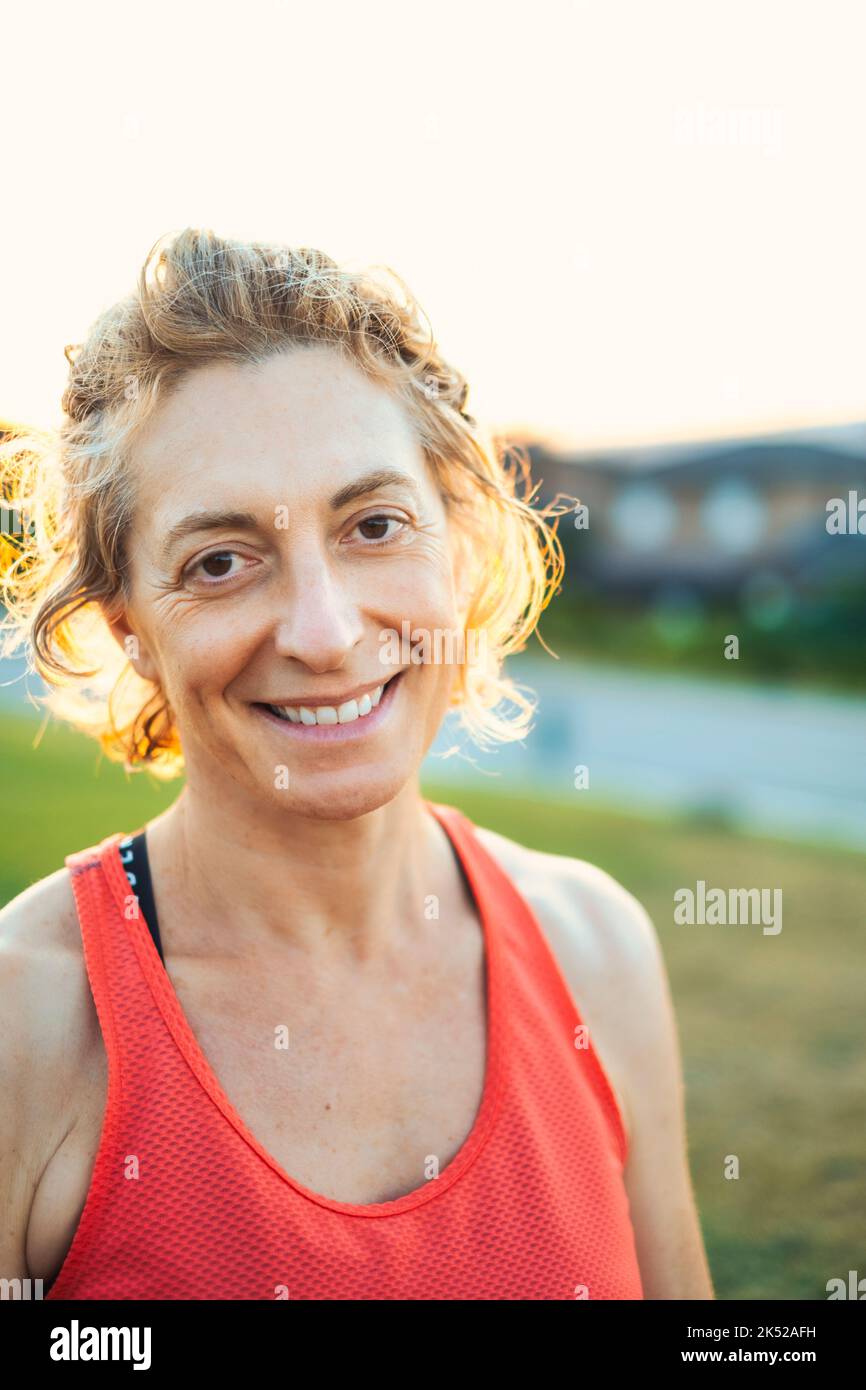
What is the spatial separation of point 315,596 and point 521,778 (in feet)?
33.9

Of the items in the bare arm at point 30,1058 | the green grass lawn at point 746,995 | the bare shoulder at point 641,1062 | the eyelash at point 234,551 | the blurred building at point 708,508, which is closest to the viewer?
the bare arm at point 30,1058

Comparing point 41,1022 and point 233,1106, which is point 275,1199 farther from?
point 41,1022

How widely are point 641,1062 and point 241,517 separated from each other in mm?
1210

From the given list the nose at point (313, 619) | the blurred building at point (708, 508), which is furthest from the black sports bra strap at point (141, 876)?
the blurred building at point (708, 508)

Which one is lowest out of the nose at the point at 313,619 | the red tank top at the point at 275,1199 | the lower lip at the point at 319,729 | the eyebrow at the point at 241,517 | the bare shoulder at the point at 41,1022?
the red tank top at the point at 275,1199

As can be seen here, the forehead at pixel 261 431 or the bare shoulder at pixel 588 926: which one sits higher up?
the forehead at pixel 261 431

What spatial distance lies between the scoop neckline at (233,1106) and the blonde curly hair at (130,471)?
0.42 meters

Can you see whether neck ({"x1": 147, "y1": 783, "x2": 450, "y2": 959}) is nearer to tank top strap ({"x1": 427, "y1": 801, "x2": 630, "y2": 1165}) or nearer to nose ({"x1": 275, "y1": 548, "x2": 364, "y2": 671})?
tank top strap ({"x1": 427, "y1": 801, "x2": 630, "y2": 1165})

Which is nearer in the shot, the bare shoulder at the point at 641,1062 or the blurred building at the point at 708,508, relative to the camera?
the bare shoulder at the point at 641,1062

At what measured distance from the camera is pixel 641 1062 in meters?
2.17

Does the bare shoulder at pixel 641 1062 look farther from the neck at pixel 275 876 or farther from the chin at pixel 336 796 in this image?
the chin at pixel 336 796

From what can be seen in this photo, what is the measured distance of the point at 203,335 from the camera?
6.01 ft

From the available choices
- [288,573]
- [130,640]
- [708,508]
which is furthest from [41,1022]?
[708,508]

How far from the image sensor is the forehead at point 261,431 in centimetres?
178
